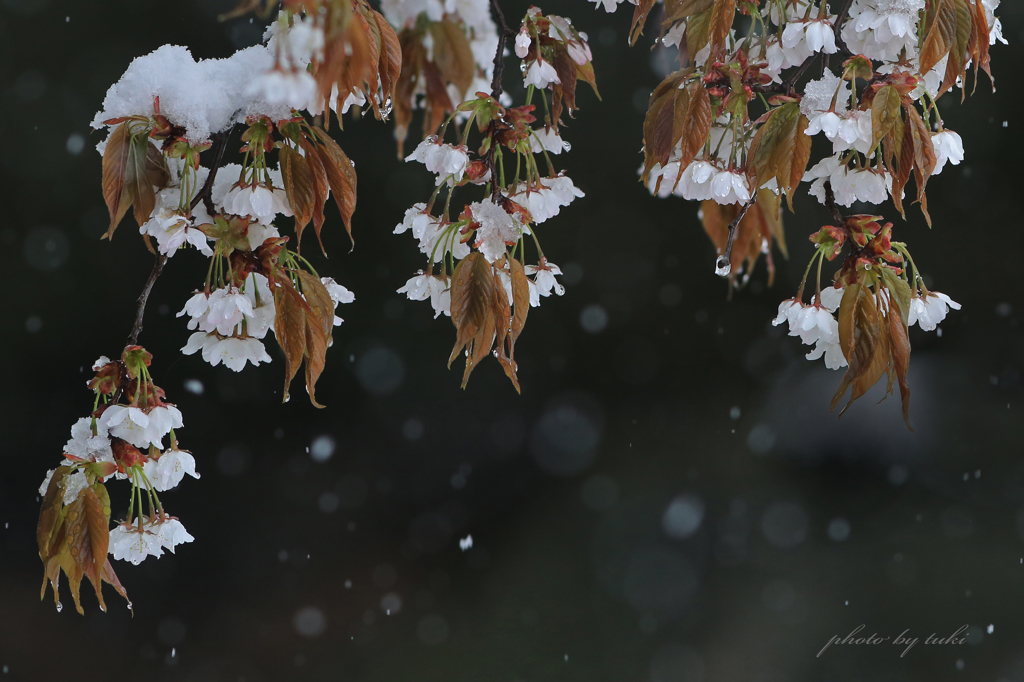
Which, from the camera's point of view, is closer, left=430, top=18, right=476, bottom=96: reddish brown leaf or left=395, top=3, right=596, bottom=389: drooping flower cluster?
left=395, top=3, right=596, bottom=389: drooping flower cluster

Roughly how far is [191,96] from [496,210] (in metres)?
0.27

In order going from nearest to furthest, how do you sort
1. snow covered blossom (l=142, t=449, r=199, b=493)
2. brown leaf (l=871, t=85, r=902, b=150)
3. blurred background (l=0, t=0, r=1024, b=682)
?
brown leaf (l=871, t=85, r=902, b=150)
snow covered blossom (l=142, t=449, r=199, b=493)
blurred background (l=0, t=0, r=1024, b=682)

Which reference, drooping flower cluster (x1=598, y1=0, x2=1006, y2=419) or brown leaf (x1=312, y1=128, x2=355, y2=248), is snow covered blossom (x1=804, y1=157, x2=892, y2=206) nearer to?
drooping flower cluster (x1=598, y1=0, x2=1006, y2=419)

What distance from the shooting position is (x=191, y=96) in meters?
0.60

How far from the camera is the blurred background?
1.81m

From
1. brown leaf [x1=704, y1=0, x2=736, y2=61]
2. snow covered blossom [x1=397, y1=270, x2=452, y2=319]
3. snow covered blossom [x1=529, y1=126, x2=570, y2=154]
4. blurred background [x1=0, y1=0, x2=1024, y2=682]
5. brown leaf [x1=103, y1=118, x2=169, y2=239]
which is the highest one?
brown leaf [x1=704, y1=0, x2=736, y2=61]

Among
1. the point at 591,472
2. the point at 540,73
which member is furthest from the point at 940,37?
the point at 591,472

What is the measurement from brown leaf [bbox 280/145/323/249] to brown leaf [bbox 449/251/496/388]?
0.14m

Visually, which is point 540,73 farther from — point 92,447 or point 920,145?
point 92,447

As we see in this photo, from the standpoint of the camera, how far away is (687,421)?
83.7 inches

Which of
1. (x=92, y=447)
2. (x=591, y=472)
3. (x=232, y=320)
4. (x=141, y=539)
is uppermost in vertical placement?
(x=232, y=320)

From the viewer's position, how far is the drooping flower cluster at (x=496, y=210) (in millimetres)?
581

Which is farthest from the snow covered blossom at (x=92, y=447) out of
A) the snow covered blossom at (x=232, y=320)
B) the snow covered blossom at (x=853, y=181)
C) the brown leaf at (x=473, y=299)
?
the snow covered blossom at (x=853, y=181)

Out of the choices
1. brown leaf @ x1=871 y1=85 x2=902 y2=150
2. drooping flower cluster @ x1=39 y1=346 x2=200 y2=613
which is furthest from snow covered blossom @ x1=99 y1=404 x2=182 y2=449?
brown leaf @ x1=871 y1=85 x2=902 y2=150
